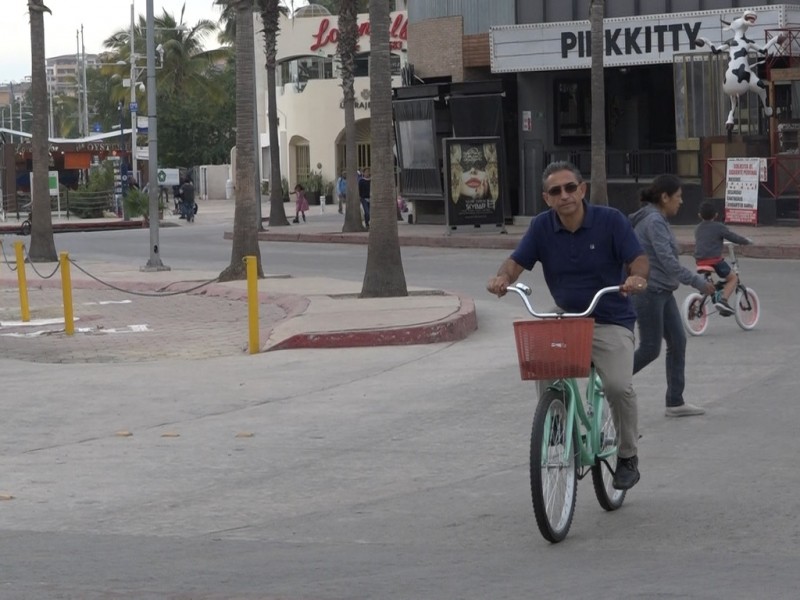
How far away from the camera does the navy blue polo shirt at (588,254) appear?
7.33m

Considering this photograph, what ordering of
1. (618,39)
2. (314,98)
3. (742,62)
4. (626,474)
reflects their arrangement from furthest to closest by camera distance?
(314,98), (618,39), (742,62), (626,474)

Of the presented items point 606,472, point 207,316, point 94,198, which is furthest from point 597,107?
point 94,198

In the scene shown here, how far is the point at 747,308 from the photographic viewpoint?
15.8 m

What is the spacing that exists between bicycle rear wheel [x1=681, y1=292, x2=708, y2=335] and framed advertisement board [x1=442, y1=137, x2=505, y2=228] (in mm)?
19854

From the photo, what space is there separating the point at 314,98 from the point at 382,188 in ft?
165

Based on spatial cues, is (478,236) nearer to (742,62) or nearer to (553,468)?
(742,62)

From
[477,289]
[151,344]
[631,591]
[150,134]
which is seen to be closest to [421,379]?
[151,344]

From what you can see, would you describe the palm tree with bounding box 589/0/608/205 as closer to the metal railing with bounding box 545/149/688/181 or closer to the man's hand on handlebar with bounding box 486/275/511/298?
the metal railing with bounding box 545/149/688/181

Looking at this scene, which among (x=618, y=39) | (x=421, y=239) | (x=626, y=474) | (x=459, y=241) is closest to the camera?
(x=626, y=474)

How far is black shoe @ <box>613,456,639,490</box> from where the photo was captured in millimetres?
7547

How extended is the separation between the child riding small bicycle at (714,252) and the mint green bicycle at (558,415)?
8.42 meters

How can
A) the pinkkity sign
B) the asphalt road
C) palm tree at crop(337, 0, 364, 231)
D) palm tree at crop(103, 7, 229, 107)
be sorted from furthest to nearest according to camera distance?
1. palm tree at crop(103, 7, 229, 107)
2. palm tree at crop(337, 0, 364, 231)
3. the pinkkity sign
4. the asphalt road

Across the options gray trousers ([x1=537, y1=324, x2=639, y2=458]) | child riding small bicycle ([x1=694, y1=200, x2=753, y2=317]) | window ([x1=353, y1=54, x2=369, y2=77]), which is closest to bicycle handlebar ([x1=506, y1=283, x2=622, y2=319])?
gray trousers ([x1=537, y1=324, x2=639, y2=458])

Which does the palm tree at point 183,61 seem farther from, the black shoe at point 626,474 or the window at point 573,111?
the black shoe at point 626,474
